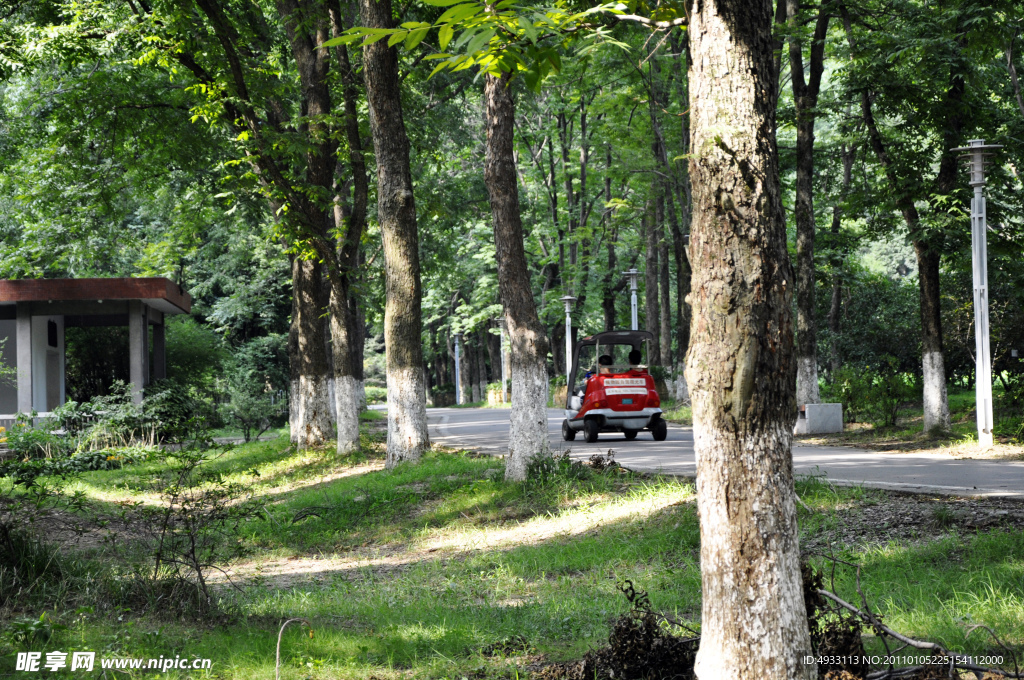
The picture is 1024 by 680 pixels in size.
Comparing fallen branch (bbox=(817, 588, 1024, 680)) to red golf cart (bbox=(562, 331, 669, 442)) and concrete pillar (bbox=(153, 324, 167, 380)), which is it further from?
concrete pillar (bbox=(153, 324, 167, 380))

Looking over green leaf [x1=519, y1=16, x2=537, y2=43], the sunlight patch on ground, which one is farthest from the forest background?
the sunlight patch on ground

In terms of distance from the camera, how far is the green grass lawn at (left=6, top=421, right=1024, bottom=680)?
499 cm

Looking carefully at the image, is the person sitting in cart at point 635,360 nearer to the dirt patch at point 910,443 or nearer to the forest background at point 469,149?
the dirt patch at point 910,443

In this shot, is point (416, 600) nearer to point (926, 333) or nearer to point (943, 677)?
point (943, 677)

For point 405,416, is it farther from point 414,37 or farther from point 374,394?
point 374,394

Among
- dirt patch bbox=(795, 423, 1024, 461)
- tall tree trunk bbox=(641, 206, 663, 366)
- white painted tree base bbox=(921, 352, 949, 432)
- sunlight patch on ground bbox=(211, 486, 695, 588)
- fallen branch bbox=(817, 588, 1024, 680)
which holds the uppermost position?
tall tree trunk bbox=(641, 206, 663, 366)

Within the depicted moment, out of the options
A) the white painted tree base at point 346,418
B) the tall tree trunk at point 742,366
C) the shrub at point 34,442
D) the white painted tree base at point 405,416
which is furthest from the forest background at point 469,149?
the shrub at point 34,442

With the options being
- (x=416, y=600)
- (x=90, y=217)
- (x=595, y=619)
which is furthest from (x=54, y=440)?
(x=595, y=619)

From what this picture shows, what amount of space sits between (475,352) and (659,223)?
100 feet

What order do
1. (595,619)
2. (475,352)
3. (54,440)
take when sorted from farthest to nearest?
1. (475,352)
2. (54,440)
3. (595,619)

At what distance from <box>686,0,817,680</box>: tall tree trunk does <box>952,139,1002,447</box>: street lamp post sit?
11.8 meters

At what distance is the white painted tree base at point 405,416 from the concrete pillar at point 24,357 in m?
14.2

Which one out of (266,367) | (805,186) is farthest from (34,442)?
(266,367)

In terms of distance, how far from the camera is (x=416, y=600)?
6.90 meters
